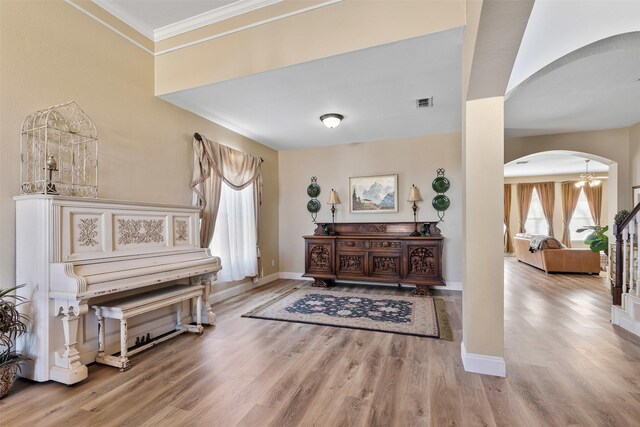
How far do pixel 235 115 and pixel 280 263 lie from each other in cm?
310

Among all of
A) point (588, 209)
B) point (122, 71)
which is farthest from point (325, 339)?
point (588, 209)

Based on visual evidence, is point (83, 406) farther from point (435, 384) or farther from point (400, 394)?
point (435, 384)

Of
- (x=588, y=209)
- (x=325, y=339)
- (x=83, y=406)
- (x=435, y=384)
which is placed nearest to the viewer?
(x=83, y=406)

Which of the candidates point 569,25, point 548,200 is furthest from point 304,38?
point 548,200

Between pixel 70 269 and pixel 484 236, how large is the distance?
3.01 meters

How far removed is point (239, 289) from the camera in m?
4.69

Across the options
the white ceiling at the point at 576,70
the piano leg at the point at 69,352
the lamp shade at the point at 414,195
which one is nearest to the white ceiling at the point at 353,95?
the white ceiling at the point at 576,70

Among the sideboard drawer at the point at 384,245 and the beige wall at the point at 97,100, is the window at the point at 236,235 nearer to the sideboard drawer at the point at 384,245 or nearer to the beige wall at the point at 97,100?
the beige wall at the point at 97,100

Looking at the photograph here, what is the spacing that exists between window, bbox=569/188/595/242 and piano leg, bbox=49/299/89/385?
42.0 feet

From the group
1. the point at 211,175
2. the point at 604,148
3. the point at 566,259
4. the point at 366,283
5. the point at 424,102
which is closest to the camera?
the point at 424,102

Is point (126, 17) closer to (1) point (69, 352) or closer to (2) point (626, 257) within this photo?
(1) point (69, 352)

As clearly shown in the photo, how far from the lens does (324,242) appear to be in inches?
205

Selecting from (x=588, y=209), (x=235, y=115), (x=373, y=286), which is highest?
(x=235, y=115)

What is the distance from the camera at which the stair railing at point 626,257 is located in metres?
3.21
